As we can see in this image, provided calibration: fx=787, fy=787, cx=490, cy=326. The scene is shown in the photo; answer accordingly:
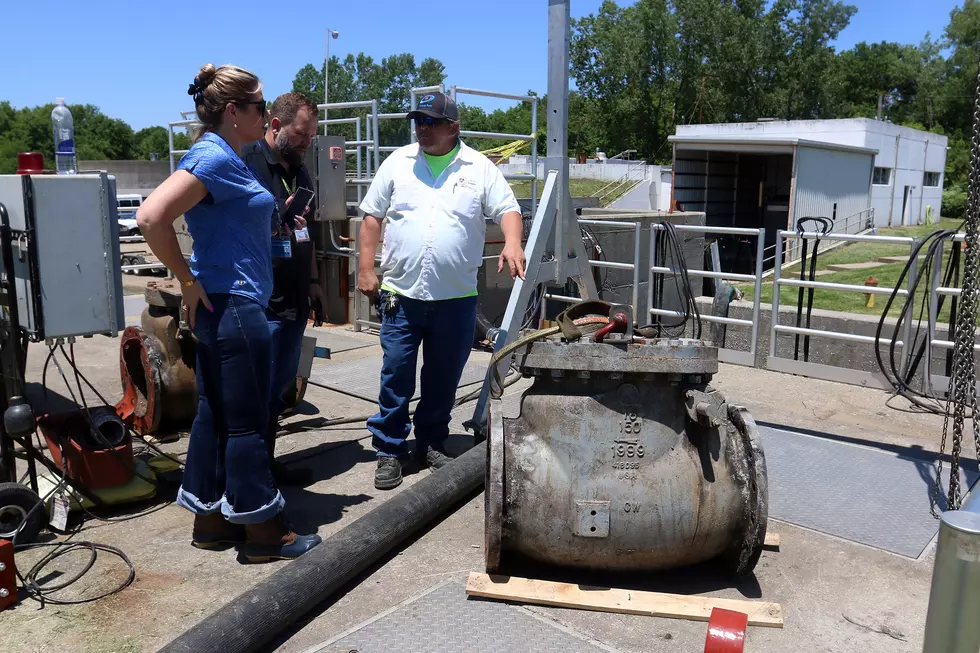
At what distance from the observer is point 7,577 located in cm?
280

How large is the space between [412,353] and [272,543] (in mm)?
1240

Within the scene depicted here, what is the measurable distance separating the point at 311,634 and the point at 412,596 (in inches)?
16.1

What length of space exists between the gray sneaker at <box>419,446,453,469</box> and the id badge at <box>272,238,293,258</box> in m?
1.28

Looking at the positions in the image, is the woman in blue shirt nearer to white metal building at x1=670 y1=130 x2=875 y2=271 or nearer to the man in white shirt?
the man in white shirt

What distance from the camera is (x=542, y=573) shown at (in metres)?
3.11

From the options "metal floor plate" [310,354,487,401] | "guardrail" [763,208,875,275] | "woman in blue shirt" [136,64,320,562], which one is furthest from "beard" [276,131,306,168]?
"guardrail" [763,208,875,275]

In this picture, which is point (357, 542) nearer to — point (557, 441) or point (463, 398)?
point (557, 441)

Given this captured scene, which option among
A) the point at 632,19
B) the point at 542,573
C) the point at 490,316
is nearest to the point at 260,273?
the point at 542,573

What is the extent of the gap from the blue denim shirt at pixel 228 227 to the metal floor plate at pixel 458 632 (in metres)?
1.30

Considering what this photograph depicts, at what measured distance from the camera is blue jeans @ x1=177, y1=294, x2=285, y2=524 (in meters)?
2.99

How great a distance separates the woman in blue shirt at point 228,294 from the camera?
2848mm

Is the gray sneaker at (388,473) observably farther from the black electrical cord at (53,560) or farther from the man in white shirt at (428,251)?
the black electrical cord at (53,560)

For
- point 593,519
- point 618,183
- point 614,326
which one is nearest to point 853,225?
point 618,183

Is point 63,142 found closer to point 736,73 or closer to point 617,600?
point 617,600
